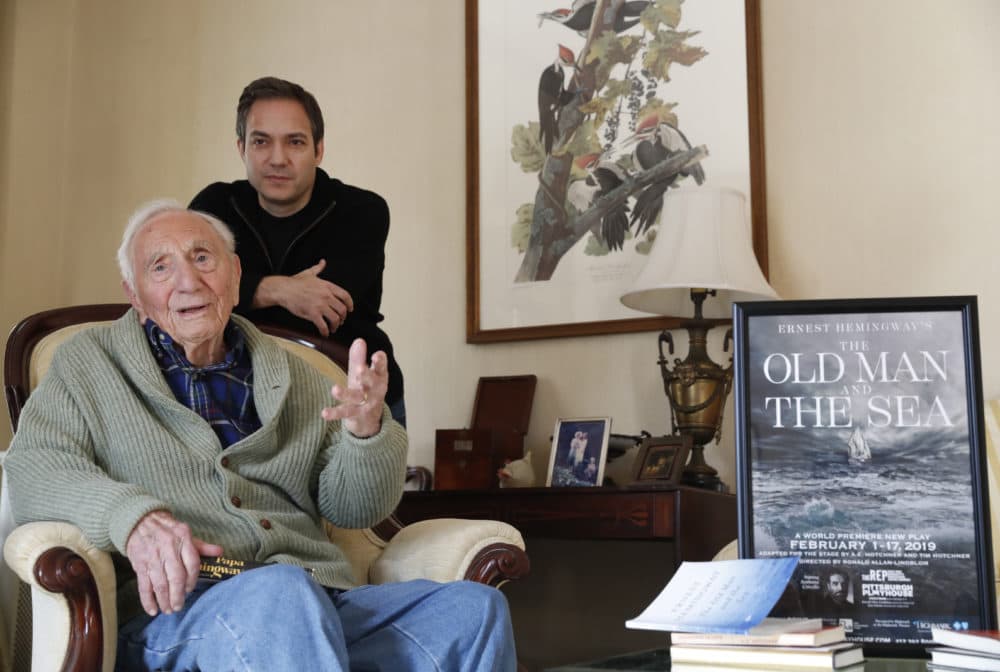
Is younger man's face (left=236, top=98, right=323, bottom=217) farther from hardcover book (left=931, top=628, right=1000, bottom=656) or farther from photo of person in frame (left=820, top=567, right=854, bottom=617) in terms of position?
hardcover book (left=931, top=628, right=1000, bottom=656)

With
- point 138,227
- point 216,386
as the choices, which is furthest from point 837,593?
point 138,227

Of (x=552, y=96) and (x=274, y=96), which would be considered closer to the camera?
(x=274, y=96)

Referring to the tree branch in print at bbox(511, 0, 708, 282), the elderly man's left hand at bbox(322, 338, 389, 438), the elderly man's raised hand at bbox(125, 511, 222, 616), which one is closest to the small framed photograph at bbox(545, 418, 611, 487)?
the tree branch in print at bbox(511, 0, 708, 282)

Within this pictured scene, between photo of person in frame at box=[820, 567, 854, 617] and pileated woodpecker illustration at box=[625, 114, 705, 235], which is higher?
pileated woodpecker illustration at box=[625, 114, 705, 235]

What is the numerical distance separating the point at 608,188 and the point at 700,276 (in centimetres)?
64

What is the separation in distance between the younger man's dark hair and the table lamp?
89cm

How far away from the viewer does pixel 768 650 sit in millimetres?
1118

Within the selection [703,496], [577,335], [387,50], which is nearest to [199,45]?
[387,50]

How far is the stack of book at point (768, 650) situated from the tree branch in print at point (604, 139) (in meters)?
2.11

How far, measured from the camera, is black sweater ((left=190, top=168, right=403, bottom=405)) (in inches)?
104

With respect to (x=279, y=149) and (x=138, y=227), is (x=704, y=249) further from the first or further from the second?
(x=138, y=227)

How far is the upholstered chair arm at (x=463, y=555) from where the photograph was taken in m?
1.91

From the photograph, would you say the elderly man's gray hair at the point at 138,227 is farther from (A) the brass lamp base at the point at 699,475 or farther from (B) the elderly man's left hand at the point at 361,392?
(A) the brass lamp base at the point at 699,475

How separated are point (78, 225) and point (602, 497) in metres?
2.35
